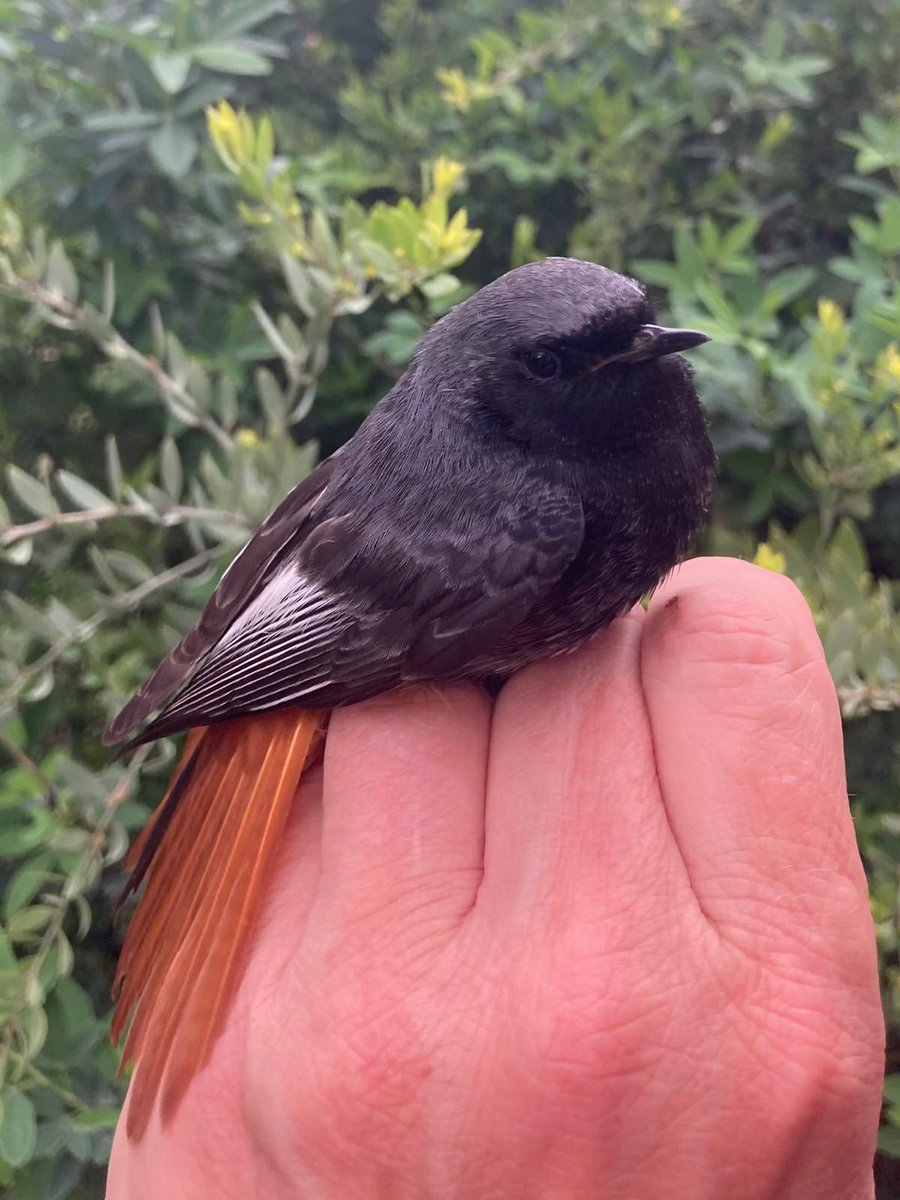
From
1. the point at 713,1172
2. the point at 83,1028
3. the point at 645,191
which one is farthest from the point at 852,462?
the point at 83,1028

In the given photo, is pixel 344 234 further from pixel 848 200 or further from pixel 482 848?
pixel 848 200

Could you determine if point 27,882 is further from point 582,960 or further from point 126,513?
point 582,960

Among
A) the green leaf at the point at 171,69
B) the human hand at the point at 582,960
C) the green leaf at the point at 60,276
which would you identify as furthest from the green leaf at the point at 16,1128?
the green leaf at the point at 171,69

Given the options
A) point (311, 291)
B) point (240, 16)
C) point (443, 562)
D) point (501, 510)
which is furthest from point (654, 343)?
point (240, 16)

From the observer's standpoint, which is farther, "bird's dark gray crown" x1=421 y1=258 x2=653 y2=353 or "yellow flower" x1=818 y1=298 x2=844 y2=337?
"yellow flower" x1=818 y1=298 x2=844 y2=337

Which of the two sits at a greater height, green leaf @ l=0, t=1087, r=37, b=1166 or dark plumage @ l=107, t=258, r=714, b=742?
dark plumage @ l=107, t=258, r=714, b=742

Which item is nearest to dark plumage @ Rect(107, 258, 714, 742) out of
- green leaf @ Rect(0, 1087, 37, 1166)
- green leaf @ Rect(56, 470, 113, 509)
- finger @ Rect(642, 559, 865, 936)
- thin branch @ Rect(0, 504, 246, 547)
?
finger @ Rect(642, 559, 865, 936)

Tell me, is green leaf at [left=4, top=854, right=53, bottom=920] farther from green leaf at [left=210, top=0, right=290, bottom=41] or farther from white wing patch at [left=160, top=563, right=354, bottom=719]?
green leaf at [left=210, top=0, right=290, bottom=41]

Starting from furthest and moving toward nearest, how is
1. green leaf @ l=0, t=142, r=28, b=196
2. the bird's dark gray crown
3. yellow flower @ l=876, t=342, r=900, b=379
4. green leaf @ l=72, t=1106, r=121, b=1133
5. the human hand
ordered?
green leaf @ l=0, t=142, r=28, b=196
yellow flower @ l=876, t=342, r=900, b=379
green leaf @ l=72, t=1106, r=121, b=1133
the bird's dark gray crown
the human hand
